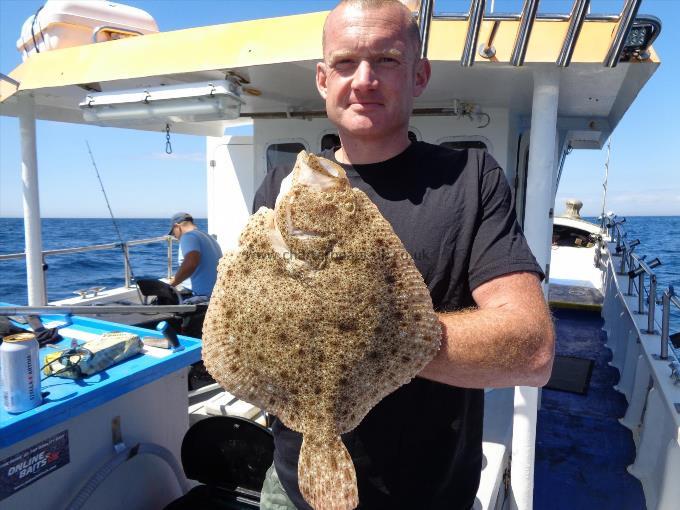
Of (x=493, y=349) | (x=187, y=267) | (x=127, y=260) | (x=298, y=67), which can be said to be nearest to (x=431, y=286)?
(x=493, y=349)

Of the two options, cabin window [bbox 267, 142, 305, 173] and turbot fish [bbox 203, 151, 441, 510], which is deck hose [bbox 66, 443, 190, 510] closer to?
turbot fish [bbox 203, 151, 441, 510]

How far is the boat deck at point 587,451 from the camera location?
12.8 feet

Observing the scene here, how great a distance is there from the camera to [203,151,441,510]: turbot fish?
1345mm

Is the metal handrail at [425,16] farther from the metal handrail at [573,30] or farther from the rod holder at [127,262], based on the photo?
the rod holder at [127,262]

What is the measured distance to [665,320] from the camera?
3924 mm

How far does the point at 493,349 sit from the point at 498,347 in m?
0.01

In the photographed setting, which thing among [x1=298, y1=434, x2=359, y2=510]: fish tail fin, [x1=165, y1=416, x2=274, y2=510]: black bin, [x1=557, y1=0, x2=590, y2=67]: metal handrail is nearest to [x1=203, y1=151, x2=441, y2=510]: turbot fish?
[x1=298, y1=434, x2=359, y2=510]: fish tail fin

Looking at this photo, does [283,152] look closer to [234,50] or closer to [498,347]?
[234,50]

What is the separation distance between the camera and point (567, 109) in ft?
17.0

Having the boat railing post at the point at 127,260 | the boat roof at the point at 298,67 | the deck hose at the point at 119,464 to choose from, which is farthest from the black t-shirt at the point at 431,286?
the boat railing post at the point at 127,260

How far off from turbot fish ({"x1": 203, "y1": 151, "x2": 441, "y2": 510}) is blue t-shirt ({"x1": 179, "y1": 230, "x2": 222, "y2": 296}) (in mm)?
4704

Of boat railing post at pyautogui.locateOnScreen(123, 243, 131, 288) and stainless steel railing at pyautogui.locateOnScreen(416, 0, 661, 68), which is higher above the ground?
stainless steel railing at pyautogui.locateOnScreen(416, 0, 661, 68)

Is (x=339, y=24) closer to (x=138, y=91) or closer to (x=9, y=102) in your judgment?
(x=138, y=91)

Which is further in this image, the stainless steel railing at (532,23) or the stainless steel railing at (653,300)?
the stainless steel railing at (653,300)
